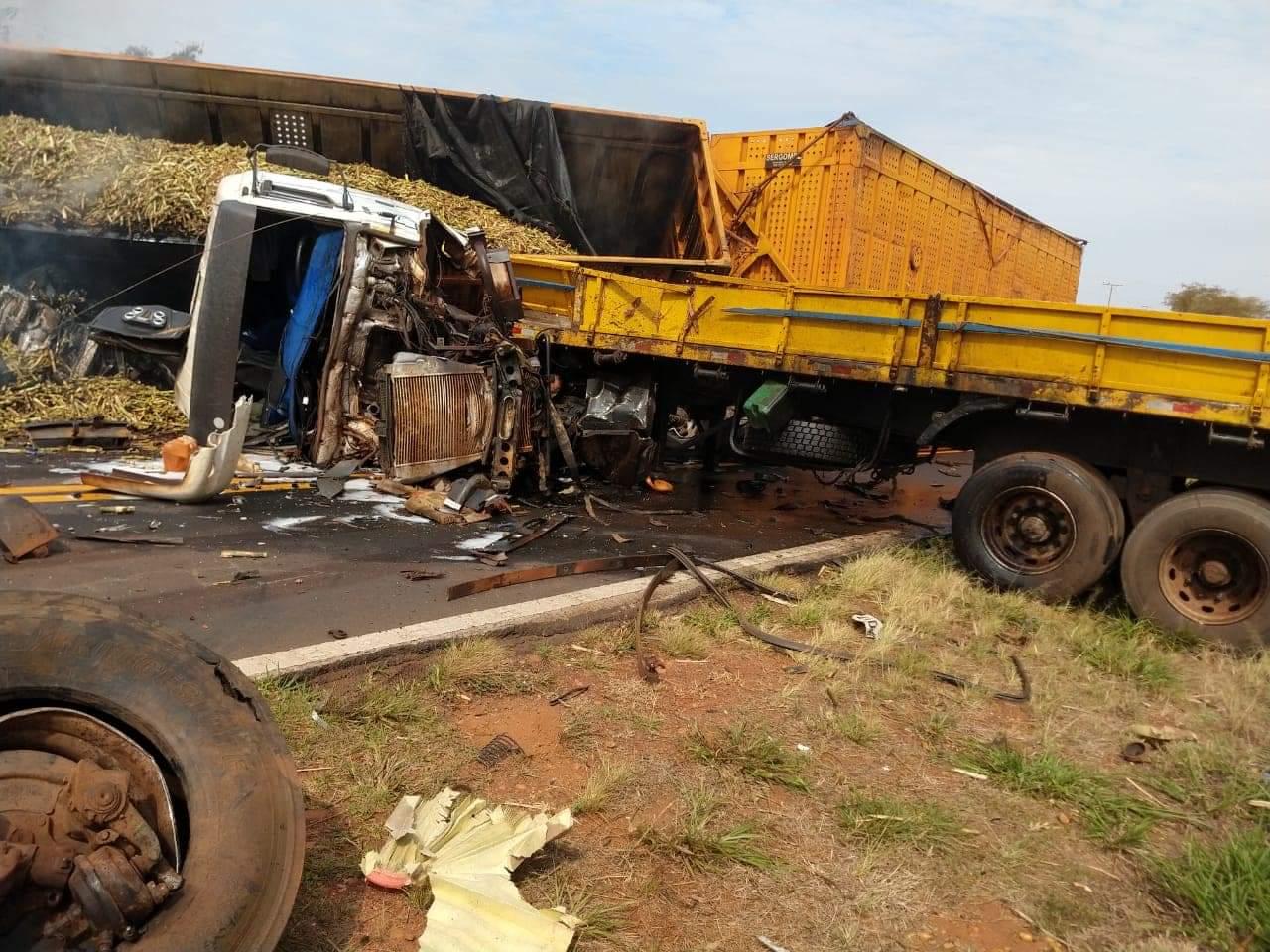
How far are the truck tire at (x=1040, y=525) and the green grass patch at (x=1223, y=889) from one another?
98.8 inches

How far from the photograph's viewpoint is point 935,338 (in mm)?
5555

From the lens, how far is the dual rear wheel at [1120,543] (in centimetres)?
459

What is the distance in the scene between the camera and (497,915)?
80.2 inches

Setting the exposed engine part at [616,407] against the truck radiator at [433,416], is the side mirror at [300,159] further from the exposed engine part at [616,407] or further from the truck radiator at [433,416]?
the exposed engine part at [616,407]

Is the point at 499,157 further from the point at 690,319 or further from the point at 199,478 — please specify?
the point at 199,478

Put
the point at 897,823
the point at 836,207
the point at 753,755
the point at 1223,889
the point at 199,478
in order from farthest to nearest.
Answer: the point at 836,207
the point at 199,478
the point at 753,755
the point at 897,823
the point at 1223,889

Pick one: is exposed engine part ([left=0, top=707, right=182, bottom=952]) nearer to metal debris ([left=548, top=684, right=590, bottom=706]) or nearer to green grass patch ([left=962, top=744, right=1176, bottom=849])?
metal debris ([left=548, top=684, right=590, bottom=706])

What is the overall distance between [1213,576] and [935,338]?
207 cm

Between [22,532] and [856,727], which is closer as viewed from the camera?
[856,727]

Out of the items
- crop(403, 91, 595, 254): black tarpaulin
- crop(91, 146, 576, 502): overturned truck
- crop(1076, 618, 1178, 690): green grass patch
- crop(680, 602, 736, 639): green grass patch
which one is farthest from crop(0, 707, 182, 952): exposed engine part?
crop(403, 91, 595, 254): black tarpaulin

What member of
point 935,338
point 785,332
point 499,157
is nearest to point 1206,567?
point 935,338

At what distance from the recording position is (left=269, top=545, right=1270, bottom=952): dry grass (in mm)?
2320

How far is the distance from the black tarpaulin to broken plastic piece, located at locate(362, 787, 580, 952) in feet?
26.9

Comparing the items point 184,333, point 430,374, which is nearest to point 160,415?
point 184,333
